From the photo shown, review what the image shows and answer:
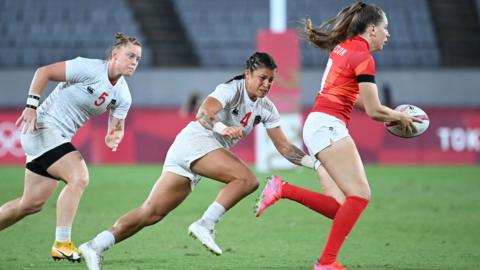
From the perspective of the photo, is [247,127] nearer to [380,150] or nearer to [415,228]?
[415,228]

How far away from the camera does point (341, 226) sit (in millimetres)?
6641

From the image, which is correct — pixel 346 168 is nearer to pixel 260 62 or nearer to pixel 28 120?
pixel 260 62

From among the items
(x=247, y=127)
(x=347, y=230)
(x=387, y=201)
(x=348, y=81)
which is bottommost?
(x=387, y=201)

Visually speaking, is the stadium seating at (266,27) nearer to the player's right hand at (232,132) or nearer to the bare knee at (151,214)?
the bare knee at (151,214)

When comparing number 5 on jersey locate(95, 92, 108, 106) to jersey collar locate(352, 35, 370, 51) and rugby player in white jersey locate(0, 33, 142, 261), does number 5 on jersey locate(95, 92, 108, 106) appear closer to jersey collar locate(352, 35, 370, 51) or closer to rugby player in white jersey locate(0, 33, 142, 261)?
rugby player in white jersey locate(0, 33, 142, 261)

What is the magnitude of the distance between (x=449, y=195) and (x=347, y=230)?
805 centimetres

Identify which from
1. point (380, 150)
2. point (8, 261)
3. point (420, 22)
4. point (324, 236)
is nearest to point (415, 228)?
point (324, 236)

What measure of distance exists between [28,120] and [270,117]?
198 cm

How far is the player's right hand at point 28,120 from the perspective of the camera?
A: 7.27 m

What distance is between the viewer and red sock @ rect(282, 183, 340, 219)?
7164 millimetres

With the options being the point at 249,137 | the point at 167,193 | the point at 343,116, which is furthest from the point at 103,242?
the point at 249,137

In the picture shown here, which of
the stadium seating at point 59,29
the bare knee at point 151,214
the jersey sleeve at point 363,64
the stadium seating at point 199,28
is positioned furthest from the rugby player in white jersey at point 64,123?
the stadium seating at point 199,28

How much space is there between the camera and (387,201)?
44.0 feet

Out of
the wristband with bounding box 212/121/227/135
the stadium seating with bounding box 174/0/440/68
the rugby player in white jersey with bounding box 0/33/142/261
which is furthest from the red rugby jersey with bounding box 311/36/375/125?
the stadium seating with bounding box 174/0/440/68
